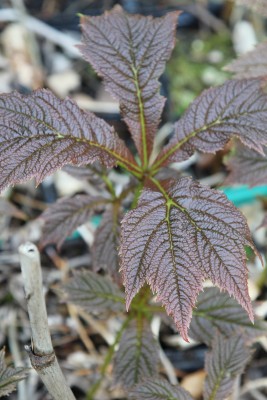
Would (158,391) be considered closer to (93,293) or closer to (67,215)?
(93,293)

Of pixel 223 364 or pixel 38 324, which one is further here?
pixel 223 364

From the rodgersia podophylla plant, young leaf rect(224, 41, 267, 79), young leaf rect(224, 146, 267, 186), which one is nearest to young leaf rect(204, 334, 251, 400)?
the rodgersia podophylla plant

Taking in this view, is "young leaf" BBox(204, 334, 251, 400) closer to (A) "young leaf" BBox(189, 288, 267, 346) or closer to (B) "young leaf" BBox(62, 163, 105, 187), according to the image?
(A) "young leaf" BBox(189, 288, 267, 346)

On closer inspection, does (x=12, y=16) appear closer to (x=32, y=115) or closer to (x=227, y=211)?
(x=32, y=115)

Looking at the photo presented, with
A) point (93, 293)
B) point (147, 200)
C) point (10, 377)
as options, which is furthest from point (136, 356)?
point (147, 200)

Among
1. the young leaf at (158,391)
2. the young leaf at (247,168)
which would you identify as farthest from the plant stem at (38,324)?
the young leaf at (247,168)
